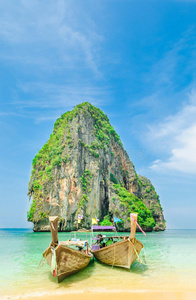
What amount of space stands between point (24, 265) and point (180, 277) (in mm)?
8074

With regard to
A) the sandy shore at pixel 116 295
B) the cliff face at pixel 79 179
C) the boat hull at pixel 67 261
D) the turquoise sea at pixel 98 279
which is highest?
the cliff face at pixel 79 179

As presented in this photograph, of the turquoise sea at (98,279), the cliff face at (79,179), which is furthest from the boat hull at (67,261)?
the cliff face at (79,179)

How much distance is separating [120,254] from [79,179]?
1406 inches

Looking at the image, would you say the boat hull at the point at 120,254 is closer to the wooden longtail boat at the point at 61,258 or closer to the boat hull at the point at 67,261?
the boat hull at the point at 67,261

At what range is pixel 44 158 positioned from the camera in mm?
51938

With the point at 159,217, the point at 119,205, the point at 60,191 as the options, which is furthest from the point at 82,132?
the point at 159,217

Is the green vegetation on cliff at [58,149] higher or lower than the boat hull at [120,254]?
higher

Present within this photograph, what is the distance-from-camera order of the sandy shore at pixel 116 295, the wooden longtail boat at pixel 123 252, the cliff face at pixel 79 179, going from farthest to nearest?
the cliff face at pixel 79 179, the wooden longtail boat at pixel 123 252, the sandy shore at pixel 116 295

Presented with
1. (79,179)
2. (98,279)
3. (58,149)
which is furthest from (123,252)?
(58,149)

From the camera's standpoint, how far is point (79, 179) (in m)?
Result: 45.2

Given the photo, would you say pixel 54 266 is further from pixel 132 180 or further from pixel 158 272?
pixel 132 180

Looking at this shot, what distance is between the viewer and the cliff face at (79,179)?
4309cm

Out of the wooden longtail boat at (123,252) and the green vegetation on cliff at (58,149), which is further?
the green vegetation on cliff at (58,149)

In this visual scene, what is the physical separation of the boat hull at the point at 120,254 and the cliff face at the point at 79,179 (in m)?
32.3
